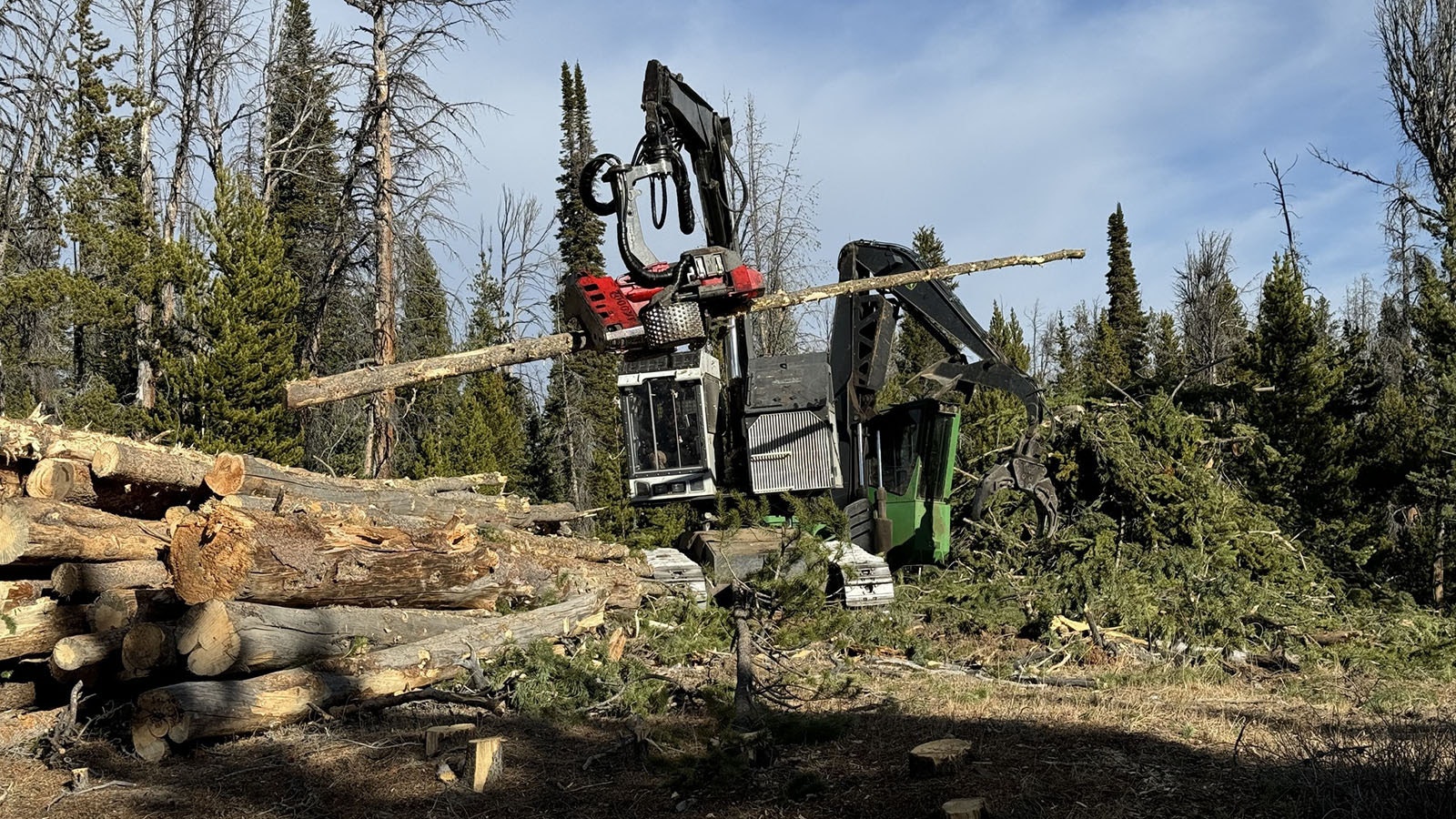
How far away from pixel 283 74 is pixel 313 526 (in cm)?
2155

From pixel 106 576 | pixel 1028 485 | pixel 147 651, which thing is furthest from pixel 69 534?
pixel 1028 485

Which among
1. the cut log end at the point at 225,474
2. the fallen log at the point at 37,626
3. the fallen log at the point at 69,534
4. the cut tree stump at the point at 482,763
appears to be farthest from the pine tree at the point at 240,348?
the cut tree stump at the point at 482,763

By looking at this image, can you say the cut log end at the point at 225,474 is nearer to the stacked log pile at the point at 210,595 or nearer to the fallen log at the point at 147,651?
the stacked log pile at the point at 210,595

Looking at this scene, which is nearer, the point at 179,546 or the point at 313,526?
the point at 179,546

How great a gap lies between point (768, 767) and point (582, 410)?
28.0m

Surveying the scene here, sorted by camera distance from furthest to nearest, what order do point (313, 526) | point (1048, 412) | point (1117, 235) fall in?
point (1117, 235), point (1048, 412), point (313, 526)

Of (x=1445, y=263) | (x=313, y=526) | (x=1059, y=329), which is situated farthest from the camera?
(x=1059, y=329)

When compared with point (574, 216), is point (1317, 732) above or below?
below

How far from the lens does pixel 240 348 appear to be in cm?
1800

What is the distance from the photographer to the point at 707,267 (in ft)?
21.4

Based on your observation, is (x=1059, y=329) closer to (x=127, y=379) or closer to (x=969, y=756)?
(x=127, y=379)

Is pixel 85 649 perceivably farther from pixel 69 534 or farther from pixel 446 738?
pixel 446 738

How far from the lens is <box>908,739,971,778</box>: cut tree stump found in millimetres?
4980

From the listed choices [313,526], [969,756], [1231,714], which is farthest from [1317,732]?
[313,526]
